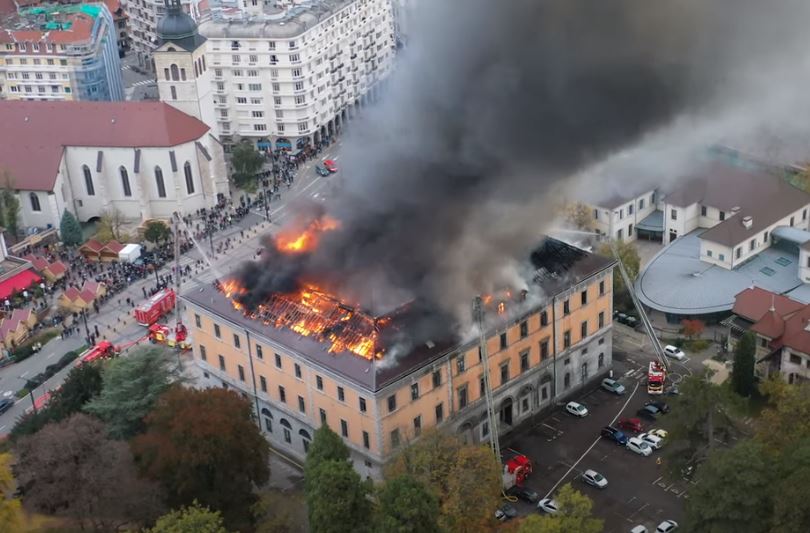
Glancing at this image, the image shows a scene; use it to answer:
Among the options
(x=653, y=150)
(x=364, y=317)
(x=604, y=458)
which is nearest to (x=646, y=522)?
→ (x=604, y=458)

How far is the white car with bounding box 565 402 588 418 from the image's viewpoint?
210ft

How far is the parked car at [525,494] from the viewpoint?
5735 cm

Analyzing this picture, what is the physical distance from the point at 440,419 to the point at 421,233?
30.3 feet

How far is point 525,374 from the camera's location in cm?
6241

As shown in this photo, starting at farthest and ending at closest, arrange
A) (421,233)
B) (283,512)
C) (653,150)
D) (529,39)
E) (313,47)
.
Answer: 1. (313,47)
2. (653,150)
3. (421,233)
4. (283,512)
5. (529,39)

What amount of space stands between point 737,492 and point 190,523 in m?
22.2

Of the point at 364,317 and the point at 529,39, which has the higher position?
the point at 529,39

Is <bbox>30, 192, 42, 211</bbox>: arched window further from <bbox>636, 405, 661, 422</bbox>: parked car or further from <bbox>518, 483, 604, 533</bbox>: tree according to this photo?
<bbox>518, 483, 604, 533</bbox>: tree

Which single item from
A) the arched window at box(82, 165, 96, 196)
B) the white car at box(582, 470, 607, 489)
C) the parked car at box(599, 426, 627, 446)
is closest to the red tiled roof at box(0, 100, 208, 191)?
the arched window at box(82, 165, 96, 196)

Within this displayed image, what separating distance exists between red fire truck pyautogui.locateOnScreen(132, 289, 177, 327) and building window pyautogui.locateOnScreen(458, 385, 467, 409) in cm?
2750

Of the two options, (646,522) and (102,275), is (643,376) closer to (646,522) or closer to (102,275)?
(646,522)

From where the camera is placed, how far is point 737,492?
156ft

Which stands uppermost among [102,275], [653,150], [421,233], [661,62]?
[661,62]

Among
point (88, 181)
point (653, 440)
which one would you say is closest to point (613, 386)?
point (653, 440)
